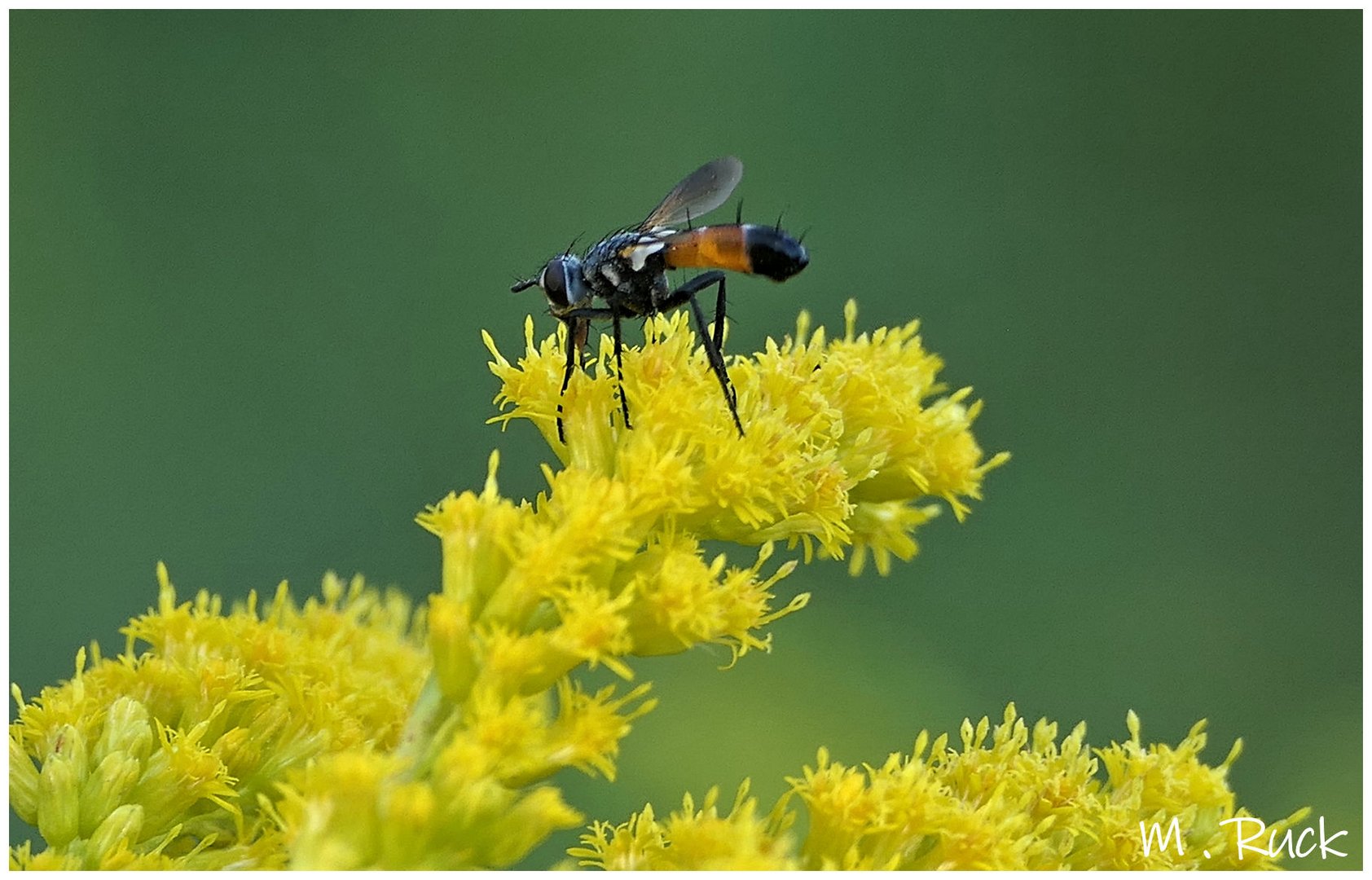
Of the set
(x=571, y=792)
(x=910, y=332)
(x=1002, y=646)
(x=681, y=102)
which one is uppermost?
(x=681, y=102)

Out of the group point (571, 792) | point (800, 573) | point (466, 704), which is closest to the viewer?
point (466, 704)

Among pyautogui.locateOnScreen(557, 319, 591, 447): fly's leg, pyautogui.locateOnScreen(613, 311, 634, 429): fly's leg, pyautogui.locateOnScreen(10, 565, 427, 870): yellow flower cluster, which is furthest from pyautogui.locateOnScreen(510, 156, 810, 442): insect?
pyautogui.locateOnScreen(10, 565, 427, 870): yellow flower cluster

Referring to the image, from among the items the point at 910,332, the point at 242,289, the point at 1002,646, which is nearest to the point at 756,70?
the point at 242,289

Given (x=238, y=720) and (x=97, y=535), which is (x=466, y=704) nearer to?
(x=238, y=720)

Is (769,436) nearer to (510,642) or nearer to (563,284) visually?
(510,642)

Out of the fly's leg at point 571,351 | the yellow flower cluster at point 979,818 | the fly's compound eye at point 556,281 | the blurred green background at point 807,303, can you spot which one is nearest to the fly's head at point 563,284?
the fly's compound eye at point 556,281
